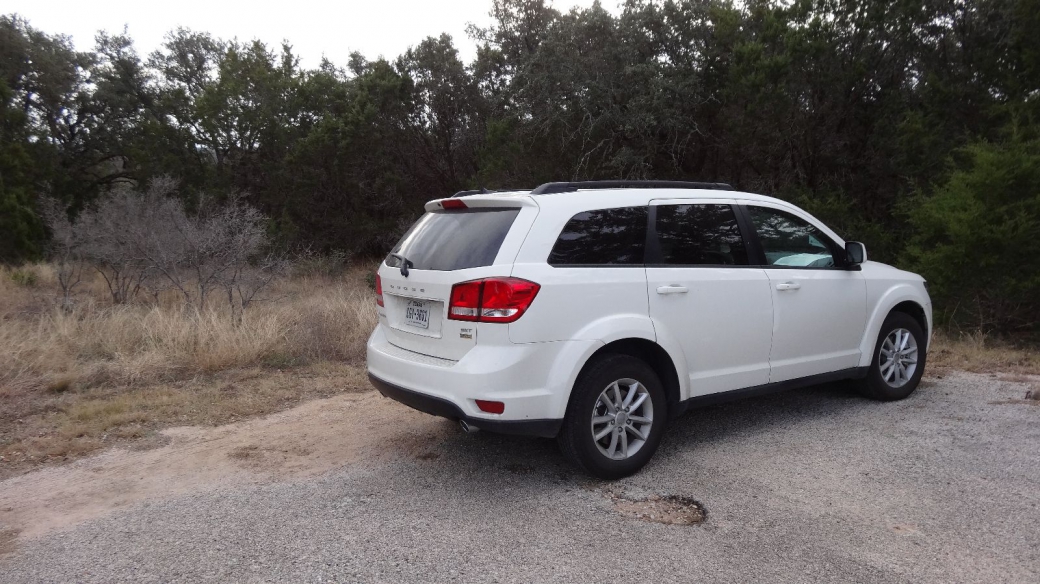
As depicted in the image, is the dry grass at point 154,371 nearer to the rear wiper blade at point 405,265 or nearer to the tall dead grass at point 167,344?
the tall dead grass at point 167,344

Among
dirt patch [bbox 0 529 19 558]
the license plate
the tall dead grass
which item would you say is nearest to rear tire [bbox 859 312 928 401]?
the license plate

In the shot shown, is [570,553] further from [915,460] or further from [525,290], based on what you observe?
[915,460]

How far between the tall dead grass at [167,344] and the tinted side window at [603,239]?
14.3 ft

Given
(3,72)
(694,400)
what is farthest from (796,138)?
(3,72)

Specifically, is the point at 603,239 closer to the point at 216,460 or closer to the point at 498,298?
the point at 498,298

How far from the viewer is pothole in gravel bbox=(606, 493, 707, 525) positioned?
12.6 ft

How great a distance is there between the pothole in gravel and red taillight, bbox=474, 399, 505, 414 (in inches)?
33.0

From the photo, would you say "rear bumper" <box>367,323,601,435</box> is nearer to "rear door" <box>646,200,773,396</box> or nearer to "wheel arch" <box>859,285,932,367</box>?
"rear door" <box>646,200,773,396</box>

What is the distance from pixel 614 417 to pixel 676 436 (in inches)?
43.1

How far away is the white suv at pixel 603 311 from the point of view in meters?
4.02

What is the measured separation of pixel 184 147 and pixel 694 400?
25391 millimetres

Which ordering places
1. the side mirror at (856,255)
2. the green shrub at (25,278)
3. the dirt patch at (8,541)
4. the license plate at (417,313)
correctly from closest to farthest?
the dirt patch at (8,541) < the license plate at (417,313) < the side mirror at (856,255) < the green shrub at (25,278)

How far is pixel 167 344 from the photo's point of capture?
7.58m

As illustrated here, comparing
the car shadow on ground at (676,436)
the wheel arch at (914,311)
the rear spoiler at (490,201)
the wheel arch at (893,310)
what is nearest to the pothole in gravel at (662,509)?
the car shadow on ground at (676,436)
